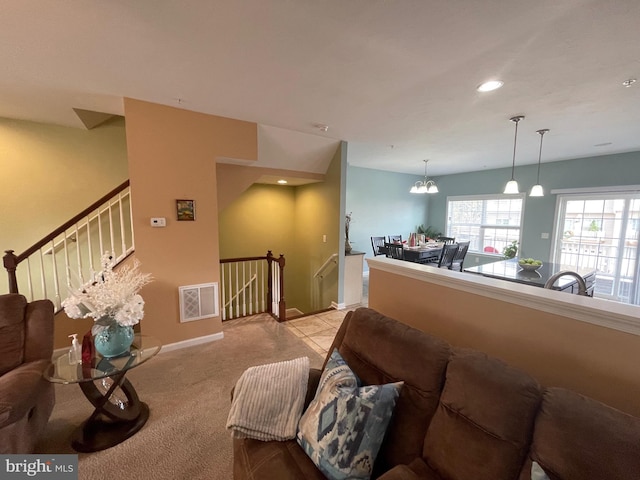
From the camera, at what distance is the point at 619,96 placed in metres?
2.37

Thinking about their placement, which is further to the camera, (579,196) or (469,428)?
(579,196)

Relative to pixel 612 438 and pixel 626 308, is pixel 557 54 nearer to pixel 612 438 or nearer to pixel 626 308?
pixel 626 308

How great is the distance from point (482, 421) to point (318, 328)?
8.64 ft

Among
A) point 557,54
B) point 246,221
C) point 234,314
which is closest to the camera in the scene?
point 557,54

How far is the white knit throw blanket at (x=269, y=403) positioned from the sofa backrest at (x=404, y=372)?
1.12ft

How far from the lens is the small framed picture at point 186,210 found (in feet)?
9.34

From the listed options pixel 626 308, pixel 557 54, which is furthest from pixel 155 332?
pixel 557 54

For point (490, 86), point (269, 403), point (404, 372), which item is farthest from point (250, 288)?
point (490, 86)

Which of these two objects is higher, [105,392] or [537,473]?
[537,473]

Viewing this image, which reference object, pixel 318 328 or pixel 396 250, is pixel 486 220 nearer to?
pixel 396 250

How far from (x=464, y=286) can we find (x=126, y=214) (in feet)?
13.6

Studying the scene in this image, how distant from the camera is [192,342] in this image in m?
3.06

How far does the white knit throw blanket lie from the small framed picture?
2.10 metres

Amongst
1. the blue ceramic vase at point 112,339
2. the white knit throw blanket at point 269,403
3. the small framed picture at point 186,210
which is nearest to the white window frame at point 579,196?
the white knit throw blanket at point 269,403
